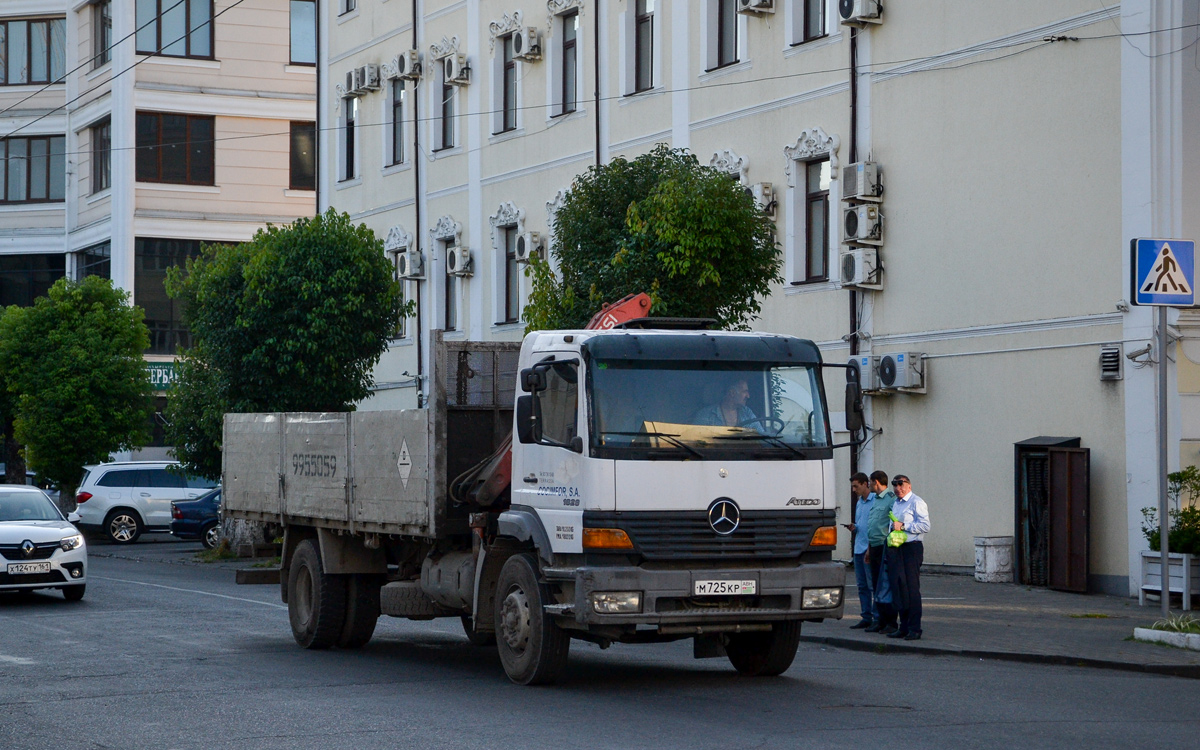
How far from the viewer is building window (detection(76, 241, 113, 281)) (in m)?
49.5

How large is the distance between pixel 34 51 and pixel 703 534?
46.4m

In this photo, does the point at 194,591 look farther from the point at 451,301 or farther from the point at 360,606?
the point at 451,301

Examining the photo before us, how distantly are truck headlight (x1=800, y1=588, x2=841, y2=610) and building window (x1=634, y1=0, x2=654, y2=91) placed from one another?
57.2ft

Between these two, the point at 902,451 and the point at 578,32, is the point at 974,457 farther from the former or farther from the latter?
the point at 578,32

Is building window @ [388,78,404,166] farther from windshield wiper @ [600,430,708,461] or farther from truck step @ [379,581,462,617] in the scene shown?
windshield wiper @ [600,430,708,461]

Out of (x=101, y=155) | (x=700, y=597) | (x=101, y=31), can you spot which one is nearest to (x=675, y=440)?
(x=700, y=597)

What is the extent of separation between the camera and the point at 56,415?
37688mm

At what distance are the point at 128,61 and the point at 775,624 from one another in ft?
134

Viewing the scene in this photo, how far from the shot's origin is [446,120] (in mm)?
34062

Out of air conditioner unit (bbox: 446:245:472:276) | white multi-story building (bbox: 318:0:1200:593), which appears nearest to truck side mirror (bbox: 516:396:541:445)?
white multi-story building (bbox: 318:0:1200:593)

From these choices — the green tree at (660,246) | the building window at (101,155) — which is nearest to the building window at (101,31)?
the building window at (101,155)

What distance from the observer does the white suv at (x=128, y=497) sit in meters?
37.2

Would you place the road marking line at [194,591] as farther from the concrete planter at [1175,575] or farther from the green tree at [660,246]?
the concrete planter at [1175,575]

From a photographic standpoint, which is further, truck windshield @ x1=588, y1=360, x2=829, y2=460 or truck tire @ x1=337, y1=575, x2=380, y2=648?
truck tire @ x1=337, y1=575, x2=380, y2=648
